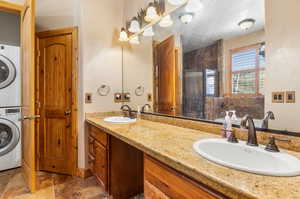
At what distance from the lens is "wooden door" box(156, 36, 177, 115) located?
1786 millimetres

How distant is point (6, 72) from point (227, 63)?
9.19 ft

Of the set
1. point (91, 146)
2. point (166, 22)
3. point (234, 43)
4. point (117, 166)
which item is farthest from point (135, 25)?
point (117, 166)

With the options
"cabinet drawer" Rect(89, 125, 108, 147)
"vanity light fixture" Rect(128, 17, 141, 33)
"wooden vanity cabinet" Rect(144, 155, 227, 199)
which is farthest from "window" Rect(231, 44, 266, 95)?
"vanity light fixture" Rect(128, 17, 141, 33)

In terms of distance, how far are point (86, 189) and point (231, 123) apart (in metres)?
1.74

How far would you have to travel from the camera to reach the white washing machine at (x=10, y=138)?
89.4 inches

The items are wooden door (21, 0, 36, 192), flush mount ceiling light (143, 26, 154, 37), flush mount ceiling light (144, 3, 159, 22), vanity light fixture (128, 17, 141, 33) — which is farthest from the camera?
vanity light fixture (128, 17, 141, 33)

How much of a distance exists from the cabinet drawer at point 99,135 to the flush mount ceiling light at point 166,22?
4.49 feet

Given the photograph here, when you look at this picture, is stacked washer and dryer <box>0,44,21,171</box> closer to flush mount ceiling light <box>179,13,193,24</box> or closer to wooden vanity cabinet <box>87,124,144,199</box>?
wooden vanity cabinet <box>87,124,144,199</box>

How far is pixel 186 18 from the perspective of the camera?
1.64m

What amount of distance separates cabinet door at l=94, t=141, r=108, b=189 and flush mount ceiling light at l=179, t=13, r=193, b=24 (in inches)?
59.4

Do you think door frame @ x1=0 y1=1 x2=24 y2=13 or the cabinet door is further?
door frame @ x1=0 y1=1 x2=24 y2=13

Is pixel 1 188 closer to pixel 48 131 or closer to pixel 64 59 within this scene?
pixel 48 131

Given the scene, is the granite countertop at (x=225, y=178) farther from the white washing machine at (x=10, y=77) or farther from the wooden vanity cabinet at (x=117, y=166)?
the white washing machine at (x=10, y=77)

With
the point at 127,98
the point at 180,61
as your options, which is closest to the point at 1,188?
the point at 127,98
